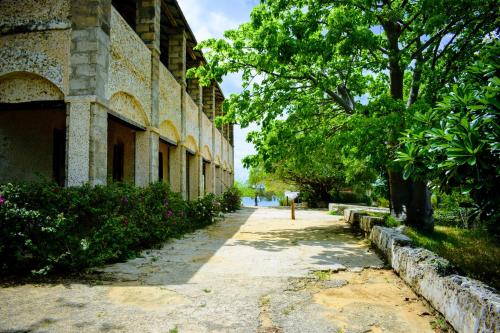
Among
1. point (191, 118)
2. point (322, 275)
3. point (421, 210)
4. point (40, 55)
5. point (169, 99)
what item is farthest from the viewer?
point (191, 118)

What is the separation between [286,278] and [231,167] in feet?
71.7

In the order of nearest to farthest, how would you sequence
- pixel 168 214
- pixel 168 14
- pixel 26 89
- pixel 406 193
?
pixel 26 89
pixel 168 214
pixel 406 193
pixel 168 14

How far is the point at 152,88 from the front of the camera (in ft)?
30.6

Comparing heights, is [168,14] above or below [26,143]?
above

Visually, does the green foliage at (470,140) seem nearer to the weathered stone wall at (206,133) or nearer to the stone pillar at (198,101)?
the stone pillar at (198,101)

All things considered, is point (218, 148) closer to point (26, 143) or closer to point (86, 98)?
point (26, 143)

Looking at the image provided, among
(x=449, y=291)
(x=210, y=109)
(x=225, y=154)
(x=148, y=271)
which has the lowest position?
(x=148, y=271)

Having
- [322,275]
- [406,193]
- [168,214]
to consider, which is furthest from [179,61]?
[322,275]

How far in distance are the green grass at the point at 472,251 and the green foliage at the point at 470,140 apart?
42.5 inches

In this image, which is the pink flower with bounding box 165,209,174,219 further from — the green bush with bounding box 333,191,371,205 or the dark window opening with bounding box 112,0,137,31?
the green bush with bounding box 333,191,371,205

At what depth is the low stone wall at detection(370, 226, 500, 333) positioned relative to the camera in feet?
7.73

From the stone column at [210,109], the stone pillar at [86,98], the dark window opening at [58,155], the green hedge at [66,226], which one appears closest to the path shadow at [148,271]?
the green hedge at [66,226]

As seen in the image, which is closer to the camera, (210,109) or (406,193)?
(406,193)

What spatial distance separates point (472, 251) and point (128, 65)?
8.17 metres
